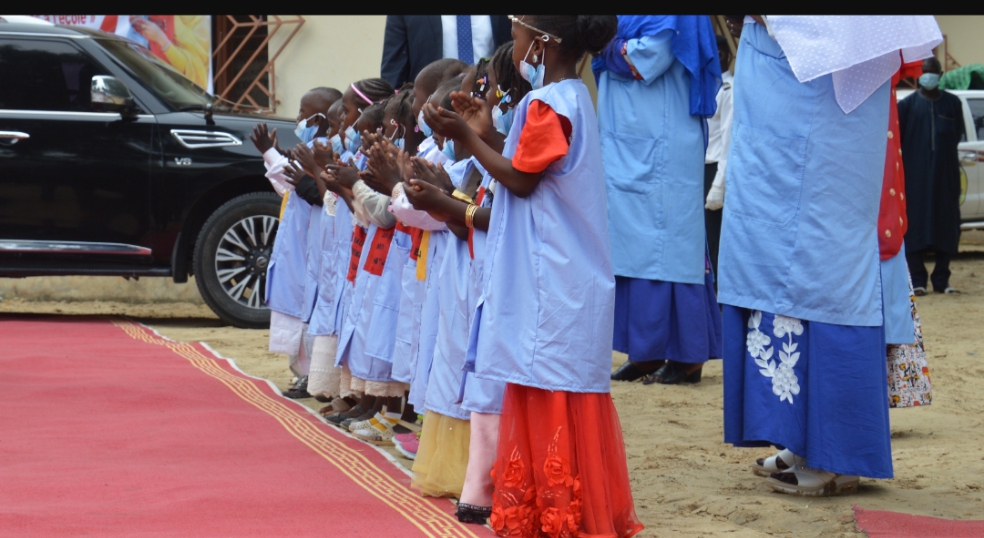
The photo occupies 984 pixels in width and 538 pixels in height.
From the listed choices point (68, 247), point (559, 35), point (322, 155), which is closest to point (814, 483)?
point (559, 35)

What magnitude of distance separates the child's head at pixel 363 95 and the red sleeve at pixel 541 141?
86.6 inches

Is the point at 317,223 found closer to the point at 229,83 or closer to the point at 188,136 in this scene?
the point at 188,136

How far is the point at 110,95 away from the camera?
7.37 metres

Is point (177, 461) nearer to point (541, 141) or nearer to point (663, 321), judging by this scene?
point (541, 141)

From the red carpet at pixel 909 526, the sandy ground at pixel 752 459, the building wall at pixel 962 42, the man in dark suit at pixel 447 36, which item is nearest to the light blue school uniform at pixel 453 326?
the sandy ground at pixel 752 459

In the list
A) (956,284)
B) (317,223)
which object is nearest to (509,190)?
(317,223)

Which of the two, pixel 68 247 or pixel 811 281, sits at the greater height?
pixel 811 281

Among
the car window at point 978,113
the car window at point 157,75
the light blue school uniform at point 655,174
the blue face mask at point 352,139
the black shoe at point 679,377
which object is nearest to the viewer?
the blue face mask at point 352,139

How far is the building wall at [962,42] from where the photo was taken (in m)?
13.1

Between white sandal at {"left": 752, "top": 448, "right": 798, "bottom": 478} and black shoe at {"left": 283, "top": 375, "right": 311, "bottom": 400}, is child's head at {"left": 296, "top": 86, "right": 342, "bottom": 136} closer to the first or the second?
black shoe at {"left": 283, "top": 375, "right": 311, "bottom": 400}

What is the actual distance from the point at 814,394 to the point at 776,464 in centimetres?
43

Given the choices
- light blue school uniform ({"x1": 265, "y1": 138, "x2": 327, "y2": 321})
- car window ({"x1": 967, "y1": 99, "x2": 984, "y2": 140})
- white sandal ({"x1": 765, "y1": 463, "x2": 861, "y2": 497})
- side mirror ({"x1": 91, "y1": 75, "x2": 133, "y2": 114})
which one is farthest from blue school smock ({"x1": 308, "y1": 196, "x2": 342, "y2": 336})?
car window ({"x1": 967, "y1": 99, "x2": 984, "y2": 140})

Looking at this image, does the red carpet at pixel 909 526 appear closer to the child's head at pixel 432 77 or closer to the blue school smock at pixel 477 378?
the blue school smock at pixel 477 378

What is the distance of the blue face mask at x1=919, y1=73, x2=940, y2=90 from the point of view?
Answer: 9227 millimetres
